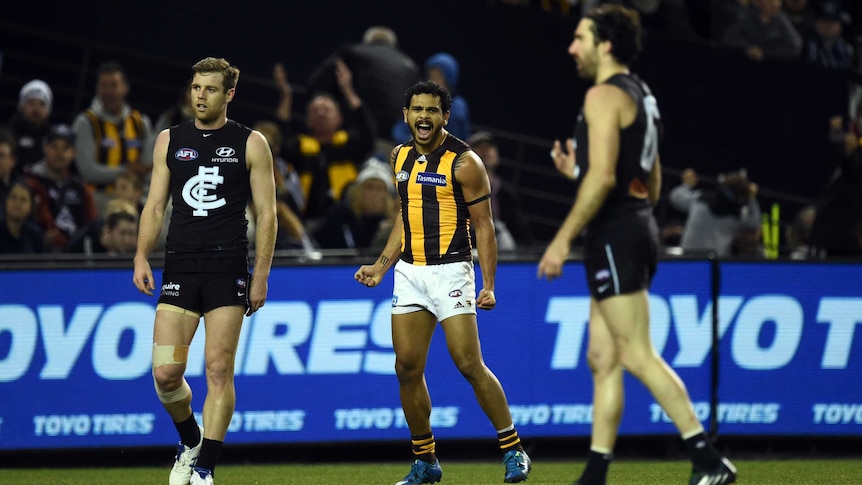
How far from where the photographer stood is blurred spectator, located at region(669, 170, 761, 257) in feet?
42.8

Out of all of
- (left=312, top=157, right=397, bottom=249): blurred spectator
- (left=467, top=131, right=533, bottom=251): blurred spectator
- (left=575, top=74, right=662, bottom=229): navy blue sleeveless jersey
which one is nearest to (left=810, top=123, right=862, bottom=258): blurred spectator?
(left=467, top=131, right=533, bottom=251): blurred spectator

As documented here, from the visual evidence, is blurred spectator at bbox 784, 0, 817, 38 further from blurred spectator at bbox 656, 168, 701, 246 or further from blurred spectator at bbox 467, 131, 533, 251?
blurred spectator at bbox 467, 131, 533, 251

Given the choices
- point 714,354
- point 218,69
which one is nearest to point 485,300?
point 218,69

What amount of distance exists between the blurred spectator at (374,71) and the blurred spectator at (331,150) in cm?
27

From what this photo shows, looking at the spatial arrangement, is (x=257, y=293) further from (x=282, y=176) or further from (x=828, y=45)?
(x=828, y=45)

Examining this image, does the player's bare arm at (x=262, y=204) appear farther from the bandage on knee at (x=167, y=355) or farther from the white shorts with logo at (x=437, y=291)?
the white shorts with logo at (x=437, y=291)

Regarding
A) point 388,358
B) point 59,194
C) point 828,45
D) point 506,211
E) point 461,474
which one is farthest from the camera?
point 828,45

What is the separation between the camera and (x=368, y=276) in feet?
27.0

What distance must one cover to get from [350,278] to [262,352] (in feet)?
2.96

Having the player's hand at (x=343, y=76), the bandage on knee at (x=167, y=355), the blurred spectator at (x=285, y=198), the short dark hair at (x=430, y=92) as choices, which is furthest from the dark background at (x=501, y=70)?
the bandage on knee at (x=167, y=355)

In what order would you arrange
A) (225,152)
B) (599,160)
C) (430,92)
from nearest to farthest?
(599,160), (225,152), (430,92)

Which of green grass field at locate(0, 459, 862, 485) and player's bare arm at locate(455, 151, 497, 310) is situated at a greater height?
→ player's bare arm at locate(455, 151, 497, 310)

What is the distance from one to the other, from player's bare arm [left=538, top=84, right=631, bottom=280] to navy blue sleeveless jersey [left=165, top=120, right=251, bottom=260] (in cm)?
219

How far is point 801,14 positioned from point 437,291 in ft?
39.5
